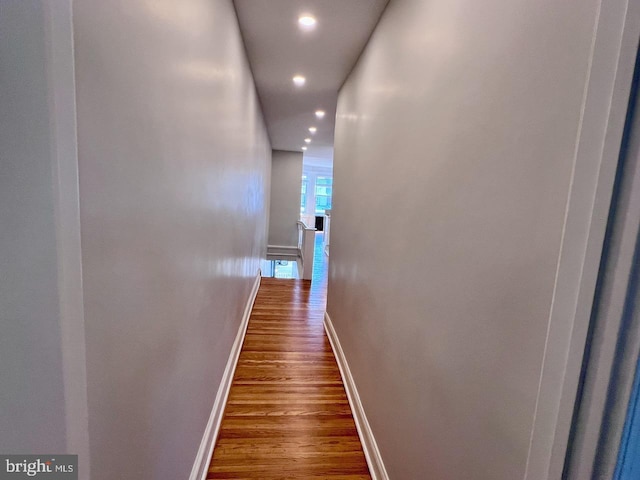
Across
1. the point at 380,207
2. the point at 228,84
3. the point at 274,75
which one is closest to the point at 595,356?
the point at 380,207

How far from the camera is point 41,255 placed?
488 millimetres

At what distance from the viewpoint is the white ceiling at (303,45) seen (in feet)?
6.45

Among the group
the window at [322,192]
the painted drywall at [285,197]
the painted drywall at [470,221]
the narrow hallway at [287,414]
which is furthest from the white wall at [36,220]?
the window at [322,192]

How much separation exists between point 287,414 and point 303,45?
107 inches

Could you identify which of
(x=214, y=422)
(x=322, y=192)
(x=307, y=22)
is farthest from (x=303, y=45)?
(x=322, y=192)

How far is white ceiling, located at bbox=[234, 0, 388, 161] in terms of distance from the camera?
1.96m

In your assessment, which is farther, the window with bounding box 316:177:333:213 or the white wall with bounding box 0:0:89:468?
the window with bounding box 316:177:333:213

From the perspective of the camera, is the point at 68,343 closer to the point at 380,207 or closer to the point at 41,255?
the point at 41,255

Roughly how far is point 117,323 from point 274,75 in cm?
306

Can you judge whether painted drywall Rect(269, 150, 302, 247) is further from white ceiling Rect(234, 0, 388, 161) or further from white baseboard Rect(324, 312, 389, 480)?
white baseboard Rect(324, 312, 389, 480)

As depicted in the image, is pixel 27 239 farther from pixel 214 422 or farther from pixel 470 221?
pixel 214 422

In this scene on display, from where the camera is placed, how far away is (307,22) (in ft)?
7.02

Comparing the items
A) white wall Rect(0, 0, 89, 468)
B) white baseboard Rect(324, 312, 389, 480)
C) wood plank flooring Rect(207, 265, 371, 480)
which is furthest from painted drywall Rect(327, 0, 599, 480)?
white wall Rect(0, 0, 89, 468)

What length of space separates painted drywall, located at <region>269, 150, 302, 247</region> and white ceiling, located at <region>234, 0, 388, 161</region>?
10.4 feet
